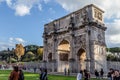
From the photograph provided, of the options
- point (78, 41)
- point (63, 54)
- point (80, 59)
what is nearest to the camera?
point (78, 41)

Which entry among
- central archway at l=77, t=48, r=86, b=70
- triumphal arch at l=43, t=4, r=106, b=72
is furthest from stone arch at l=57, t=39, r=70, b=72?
central archway at l=77, t=48, r=86, b=70

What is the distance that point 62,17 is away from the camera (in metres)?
46.1

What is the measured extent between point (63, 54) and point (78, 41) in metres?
7.42

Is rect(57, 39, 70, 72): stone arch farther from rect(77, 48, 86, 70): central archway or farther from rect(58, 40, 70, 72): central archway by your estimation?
rect(77, 48, 86, 70): central archway

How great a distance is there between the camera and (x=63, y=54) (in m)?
47.2

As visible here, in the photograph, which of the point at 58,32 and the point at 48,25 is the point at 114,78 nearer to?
the point at 58,32

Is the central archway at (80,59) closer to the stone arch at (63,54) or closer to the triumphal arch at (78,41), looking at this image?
the triumphal arch at (78,41)

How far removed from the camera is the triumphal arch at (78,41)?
37812mm

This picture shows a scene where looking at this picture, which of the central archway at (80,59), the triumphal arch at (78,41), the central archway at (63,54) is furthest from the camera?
the central archway at (63,54)

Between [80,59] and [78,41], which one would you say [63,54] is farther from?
[78,41]

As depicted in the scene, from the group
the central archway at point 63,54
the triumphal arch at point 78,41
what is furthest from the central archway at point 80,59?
the central archway at point 63,54

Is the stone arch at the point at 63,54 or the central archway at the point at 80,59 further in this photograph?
the stone arch at the point at 63,54

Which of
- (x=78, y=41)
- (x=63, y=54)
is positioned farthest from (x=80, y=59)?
(x=63, y=54)

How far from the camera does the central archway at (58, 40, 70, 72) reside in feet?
152
